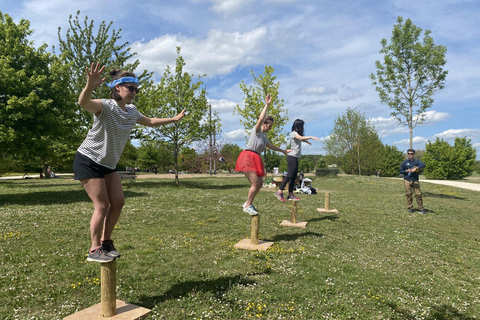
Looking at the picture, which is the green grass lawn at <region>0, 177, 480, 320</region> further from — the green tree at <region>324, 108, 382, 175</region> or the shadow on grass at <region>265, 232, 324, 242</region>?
the green tree at <region>324, 108, 382, 175</region>

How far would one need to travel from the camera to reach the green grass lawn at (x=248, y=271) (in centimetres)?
394

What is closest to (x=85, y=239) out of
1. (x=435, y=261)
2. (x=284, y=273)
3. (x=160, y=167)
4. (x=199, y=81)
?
(x=284, y=273)

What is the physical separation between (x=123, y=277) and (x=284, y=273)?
2638mm

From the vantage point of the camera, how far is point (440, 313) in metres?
3.98


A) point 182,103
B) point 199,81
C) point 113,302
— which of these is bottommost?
point 113,302

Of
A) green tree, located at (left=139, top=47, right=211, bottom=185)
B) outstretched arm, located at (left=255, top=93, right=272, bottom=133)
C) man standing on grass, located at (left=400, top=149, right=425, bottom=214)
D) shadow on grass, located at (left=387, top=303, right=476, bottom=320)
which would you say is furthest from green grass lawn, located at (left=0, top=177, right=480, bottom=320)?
green tree, located at (left=139, top=47, right=211, bottom=185)

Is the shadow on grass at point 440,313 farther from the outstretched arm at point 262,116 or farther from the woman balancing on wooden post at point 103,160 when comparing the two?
the outstretched arm at point 262,116

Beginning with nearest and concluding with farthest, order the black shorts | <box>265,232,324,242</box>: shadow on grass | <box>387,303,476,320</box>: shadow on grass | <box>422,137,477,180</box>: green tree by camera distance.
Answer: the black shorts, <box>387,303,476,320</box>: shadow on grass, <box>265,232,324,242</box>: shadow on grass, <box>422,137,477,180</box>: green tree

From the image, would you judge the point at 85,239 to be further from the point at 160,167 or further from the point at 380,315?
the point at 160,167

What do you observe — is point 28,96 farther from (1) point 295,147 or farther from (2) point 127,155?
(2) point 127,155

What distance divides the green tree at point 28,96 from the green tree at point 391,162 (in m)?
45.0

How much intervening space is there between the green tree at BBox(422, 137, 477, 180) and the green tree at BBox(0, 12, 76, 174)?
41.5m

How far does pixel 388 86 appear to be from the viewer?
21.1 meters

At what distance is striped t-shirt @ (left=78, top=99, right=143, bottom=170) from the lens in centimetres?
342
